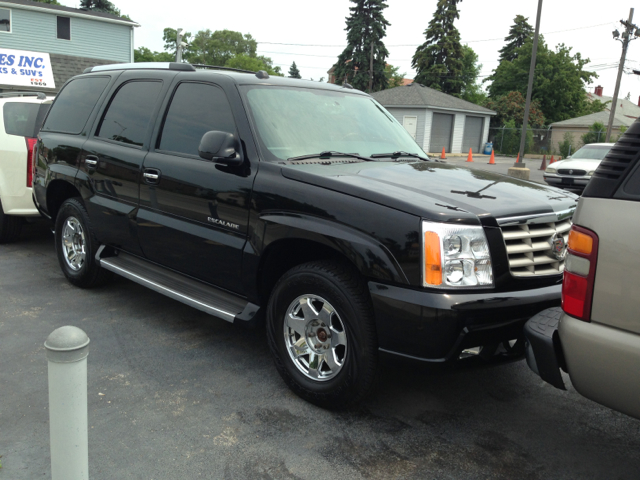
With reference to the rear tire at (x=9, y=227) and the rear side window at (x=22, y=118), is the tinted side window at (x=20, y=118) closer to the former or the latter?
the rear side window at (x=22, y=118)

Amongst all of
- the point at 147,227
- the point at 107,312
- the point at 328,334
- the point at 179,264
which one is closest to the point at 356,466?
the point at 328,334

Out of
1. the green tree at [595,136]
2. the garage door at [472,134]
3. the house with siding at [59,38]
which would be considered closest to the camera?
the house with siding at [59,38]

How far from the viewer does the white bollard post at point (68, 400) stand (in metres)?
2.04

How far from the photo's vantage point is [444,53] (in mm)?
58312

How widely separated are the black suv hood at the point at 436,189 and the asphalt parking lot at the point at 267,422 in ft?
2.83

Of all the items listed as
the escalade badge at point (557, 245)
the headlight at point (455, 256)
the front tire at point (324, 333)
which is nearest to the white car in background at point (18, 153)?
the front tire at point (324, 333)

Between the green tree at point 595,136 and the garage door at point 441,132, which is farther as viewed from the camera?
the green tree at point 595,136

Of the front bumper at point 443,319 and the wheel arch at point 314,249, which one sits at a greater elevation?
the wheel arch at point 314,249

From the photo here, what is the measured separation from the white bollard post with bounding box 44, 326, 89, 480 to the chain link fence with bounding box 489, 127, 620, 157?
44.8 metres

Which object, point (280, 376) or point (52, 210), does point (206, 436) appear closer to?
point (280, 376)

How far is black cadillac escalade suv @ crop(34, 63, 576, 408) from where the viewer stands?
117 inches

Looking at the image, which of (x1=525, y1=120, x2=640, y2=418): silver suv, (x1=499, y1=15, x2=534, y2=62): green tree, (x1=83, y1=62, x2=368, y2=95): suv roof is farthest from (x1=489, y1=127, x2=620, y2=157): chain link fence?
(x1=525, y1=120, x2=640, y2=418): silver suv

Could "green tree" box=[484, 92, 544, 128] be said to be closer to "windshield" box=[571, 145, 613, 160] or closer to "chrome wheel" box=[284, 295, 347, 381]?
"windshield" box=[571, 145, 613, 160]

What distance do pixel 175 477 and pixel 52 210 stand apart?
407cm
